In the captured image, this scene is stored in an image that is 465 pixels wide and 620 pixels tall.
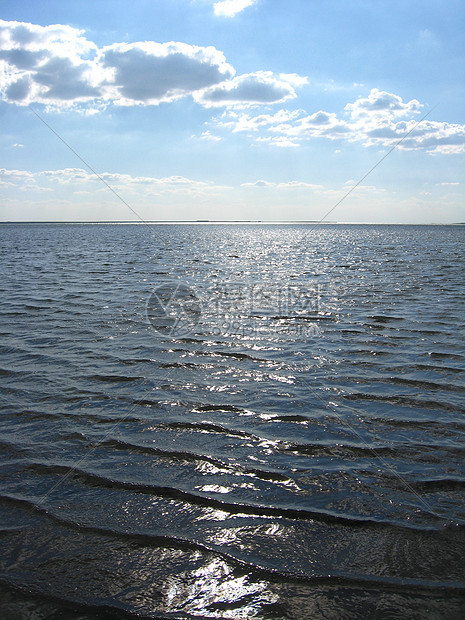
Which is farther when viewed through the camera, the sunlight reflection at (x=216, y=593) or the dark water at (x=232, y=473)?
the dark water at (x=232, y=473)

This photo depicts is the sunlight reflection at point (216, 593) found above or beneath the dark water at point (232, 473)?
beneath

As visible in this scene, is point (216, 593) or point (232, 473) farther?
point (232, 473)

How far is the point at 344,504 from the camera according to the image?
5.76 meters

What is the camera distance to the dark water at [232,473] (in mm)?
4414

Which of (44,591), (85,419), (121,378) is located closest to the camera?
(44,591)

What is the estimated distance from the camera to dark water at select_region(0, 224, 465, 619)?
4.41m

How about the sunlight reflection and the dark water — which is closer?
the sunlight reflection

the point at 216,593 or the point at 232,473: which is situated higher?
the point at 232,473

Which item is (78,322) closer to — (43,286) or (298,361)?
(298,361)

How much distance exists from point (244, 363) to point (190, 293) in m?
11.9

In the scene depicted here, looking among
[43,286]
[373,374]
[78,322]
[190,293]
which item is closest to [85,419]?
[373,374]

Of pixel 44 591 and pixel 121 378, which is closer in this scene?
pixel 44 591

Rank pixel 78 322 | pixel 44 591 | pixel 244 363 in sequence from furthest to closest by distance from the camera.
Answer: pixel 78 322, pixel 244 363, pixel 44 591

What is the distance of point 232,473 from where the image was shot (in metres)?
6.46
